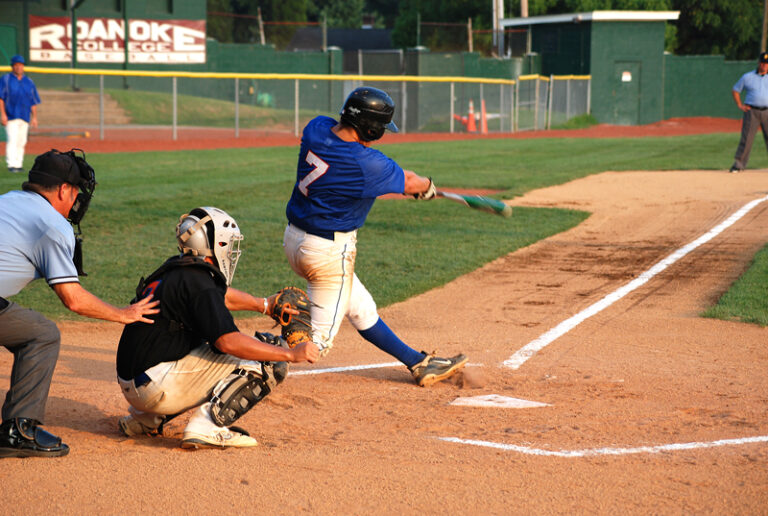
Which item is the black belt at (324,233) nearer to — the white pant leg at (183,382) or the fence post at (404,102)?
the white pant leg at (183,382)

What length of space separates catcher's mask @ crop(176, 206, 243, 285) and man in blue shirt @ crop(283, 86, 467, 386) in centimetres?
83

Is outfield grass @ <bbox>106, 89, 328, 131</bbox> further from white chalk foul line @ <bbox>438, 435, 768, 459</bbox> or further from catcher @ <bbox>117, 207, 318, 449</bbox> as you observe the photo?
white chalk foul line @ <bbox>438, 435, 768, 459</bbox>

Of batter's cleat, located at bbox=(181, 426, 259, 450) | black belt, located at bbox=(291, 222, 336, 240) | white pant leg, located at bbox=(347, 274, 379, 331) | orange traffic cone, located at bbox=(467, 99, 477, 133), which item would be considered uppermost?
orange traffic cone, located at bbox=(467, 99, 477, 133)

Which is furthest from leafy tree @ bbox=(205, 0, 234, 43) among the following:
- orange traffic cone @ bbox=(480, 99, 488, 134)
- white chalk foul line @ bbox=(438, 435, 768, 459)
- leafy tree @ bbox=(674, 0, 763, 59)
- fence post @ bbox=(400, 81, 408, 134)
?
white chalk foul line @ bbox=(438, 435, 768, 459)

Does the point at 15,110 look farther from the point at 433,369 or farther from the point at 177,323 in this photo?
the point at 177,323

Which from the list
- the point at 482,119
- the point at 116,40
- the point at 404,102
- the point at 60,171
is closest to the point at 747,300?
the point at 60,171

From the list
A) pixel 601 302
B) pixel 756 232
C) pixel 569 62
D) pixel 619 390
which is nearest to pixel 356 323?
pixel 619 390

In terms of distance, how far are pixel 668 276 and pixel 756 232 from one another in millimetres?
3081

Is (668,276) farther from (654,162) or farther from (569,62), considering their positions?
(569,62)

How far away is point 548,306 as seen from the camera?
27.9ft

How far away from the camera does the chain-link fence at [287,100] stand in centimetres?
2820

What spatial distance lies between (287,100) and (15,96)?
13.0 m

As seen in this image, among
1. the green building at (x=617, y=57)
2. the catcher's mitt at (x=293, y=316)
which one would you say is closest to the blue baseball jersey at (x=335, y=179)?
the catcher's mitt at (x=293, y=316)

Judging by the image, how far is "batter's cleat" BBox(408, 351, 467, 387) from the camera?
20.0 ft
